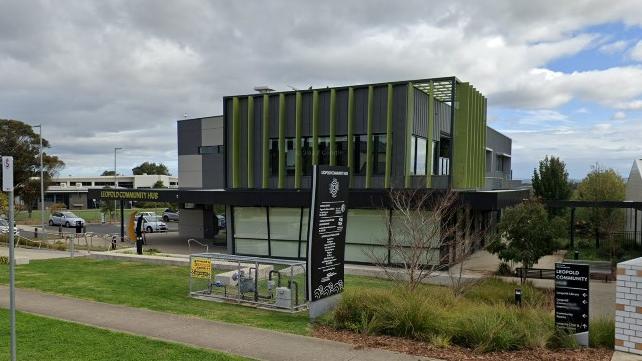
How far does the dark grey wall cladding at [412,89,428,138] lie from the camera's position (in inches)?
917

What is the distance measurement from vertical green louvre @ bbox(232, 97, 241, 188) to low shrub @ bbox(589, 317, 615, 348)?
1970cm

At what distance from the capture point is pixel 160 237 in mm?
38938

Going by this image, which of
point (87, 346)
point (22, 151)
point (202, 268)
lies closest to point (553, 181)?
point (202, 268)

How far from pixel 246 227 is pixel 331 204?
15215 mm

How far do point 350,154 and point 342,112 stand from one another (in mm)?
1975

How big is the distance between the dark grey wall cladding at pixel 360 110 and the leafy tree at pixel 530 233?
7783 millimetres

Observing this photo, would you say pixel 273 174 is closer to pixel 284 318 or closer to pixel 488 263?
pixel 488 263

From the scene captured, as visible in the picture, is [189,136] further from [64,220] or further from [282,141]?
[64,220]

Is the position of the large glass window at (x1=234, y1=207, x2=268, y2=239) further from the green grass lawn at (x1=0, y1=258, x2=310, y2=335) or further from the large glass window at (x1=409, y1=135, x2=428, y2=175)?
the large glass window at (x1=409, y1=135, x2=428, y2=175)

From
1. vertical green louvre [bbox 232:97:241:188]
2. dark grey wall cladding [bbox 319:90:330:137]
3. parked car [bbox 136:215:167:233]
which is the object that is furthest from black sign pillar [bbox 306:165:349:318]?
parked car [bbox 136:215:167:233]

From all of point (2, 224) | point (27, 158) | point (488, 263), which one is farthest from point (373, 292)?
point (27, 158)

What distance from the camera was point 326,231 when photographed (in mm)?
11594

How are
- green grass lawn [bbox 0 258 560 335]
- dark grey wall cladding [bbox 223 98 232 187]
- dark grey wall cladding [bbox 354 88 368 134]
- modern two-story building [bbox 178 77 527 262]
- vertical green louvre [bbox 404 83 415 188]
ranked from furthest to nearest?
dark grey wall cladding [bbox 223 98 232 187], dark grey wall cladding [bbox 354 88 368 134], modern two-story building [bbox 178 77 527 262], vertical green louvre [bbox 404 83 415 188], green grass lawn [bbox 0 258 560 335]

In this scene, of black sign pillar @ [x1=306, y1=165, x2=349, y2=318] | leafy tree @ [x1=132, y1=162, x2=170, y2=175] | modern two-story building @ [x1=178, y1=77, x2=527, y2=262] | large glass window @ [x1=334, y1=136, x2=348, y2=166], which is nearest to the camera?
black sign pillar @ [x1=306, y1=165, x2=349, y2=318]
